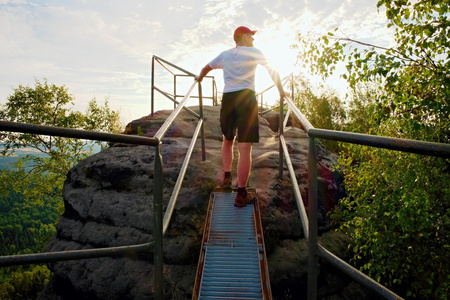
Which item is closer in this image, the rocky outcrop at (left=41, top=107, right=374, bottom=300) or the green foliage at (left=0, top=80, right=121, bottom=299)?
the rocky outcrop at (left=41, top=107, right=374, bottom=300)

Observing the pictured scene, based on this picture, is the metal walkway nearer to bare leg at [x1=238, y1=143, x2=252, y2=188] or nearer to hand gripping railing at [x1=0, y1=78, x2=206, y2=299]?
bare leg at [x1=238, y1=143, x2=252, y2=188]

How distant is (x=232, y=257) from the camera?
2.68 m

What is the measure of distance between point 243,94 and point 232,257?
63.6 inches

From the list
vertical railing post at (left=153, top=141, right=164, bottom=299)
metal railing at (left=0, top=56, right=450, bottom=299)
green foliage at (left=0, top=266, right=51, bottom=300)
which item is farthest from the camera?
green foliage at (left=0, top=266, right=51, bottom=300)

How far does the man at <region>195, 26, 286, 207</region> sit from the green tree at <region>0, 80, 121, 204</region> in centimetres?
2070

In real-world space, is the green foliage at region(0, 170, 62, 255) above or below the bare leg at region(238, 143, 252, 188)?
below

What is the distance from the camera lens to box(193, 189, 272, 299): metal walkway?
238 centimetres

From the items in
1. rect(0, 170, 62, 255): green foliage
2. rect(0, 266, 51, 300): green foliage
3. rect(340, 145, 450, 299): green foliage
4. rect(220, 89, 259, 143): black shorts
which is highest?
rect(220, 89, 259, 143): black shorts

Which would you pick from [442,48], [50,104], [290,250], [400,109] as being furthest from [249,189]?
[50,104]

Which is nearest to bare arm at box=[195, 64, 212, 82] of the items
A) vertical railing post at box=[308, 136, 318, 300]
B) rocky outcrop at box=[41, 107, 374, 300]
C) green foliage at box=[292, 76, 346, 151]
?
rocky outcrop at box=[41, 107, 374, 300]

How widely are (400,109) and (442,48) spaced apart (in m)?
1.08

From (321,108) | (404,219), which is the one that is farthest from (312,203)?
(321,108)

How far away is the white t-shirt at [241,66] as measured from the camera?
11.0 feet

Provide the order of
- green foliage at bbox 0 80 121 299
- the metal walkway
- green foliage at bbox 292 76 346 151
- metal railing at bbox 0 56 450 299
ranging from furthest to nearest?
green foliage at bbox 0 80 121 299
green foliage at bbox 292 76 346 151
the metal walkway
metal railing at bbox 0 56 450 299
